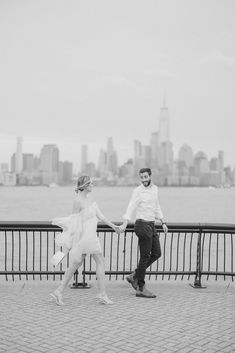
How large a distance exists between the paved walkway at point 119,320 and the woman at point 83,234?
1.53ft

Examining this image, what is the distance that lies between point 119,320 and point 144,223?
1.80 metres

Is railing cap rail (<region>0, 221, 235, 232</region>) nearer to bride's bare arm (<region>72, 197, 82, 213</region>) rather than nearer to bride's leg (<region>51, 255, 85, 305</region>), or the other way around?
bride's bare arm (<region>72, 197, 82, 213</region>)

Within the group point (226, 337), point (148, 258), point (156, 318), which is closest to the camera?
point (226, 337)

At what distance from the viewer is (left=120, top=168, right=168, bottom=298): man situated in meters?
7.62

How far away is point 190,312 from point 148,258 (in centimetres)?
125

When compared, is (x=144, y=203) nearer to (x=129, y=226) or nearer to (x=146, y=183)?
(x=146, y=183)

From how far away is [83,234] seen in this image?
24.1 ft

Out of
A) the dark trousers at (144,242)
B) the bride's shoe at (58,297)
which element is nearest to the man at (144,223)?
the dark trousers at (144,242)

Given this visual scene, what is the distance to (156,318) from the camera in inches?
253

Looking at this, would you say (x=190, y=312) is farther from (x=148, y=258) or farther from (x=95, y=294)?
(x=95, y=294)

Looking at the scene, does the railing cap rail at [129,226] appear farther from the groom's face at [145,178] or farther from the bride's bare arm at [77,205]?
the bride's bare arm at [77,205]

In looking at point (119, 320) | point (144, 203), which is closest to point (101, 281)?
point (119, 320)

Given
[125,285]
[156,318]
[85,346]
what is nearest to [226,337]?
[156,318]

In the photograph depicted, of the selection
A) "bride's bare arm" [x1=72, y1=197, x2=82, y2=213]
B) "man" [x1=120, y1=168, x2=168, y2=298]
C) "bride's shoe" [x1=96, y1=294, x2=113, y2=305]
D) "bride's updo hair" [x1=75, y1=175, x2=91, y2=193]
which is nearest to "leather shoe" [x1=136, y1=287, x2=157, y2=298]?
"man" [x1=120, y1=168, x2=168, y2=298]
